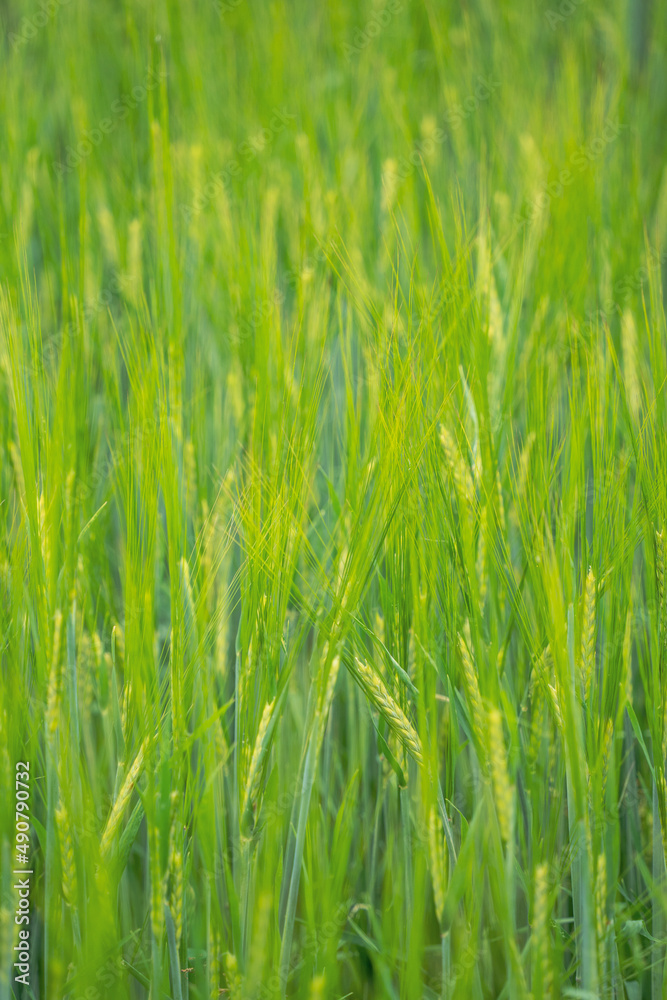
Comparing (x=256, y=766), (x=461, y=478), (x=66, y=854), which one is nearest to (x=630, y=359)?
(x=461, y=478)

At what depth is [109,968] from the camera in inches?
19.3

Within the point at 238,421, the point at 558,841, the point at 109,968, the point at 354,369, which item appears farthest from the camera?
the point at 354,369

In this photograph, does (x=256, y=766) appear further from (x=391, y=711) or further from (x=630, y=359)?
(x=630, y=359)

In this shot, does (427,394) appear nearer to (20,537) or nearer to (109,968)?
(20,537)

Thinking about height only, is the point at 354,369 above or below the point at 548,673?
above

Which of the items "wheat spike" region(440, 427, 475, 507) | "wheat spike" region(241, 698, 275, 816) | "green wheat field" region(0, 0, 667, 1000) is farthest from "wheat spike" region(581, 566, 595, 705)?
"wheat spike" region(241, 698, 275, 816)

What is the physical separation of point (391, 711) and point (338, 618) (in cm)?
7

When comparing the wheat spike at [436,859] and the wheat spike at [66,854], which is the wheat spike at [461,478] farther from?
the wheat spike at [66,854]

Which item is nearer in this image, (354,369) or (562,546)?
(562,546)

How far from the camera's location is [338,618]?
51 cm

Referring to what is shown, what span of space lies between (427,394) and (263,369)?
134 millimetres

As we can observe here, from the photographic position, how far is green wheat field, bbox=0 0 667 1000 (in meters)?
0.49

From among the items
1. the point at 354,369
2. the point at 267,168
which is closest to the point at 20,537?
the point at 354,369

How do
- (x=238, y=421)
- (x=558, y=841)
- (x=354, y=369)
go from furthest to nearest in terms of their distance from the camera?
(x=354, y=369) → (x=238, y=421) → (x=558, y=841)
